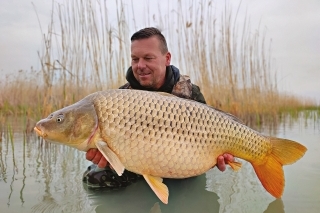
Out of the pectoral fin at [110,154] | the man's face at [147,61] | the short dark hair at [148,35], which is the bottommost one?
the pectoral fin at [110,154]

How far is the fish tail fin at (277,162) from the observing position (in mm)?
1649

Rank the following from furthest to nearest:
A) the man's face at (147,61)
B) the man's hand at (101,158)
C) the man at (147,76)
Result: the man's face at (147,61)
the man at (147,76)
the man's hand at (101,158)

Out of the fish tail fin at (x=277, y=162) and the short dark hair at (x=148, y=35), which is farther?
the short dark hair at (x=148, y=35)

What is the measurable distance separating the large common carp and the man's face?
64 cm

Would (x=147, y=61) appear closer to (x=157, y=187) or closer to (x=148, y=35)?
(x=148, y=35)

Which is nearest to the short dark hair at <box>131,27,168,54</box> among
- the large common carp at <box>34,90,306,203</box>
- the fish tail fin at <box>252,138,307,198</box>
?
the large common carp at <box>34,90,306,203</box>

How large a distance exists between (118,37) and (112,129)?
3010 millimetres

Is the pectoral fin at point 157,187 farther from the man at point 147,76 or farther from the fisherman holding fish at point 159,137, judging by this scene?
the man at point 147,76

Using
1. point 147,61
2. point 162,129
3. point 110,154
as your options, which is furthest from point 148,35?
point 110,154


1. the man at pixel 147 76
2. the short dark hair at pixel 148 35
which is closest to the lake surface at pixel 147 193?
the man at pixel 147 76

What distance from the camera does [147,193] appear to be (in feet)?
6.22

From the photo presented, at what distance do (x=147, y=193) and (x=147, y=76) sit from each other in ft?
2.61

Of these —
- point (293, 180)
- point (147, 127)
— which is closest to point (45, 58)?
point (147, 127)

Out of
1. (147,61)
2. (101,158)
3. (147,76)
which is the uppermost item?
(147,61)
